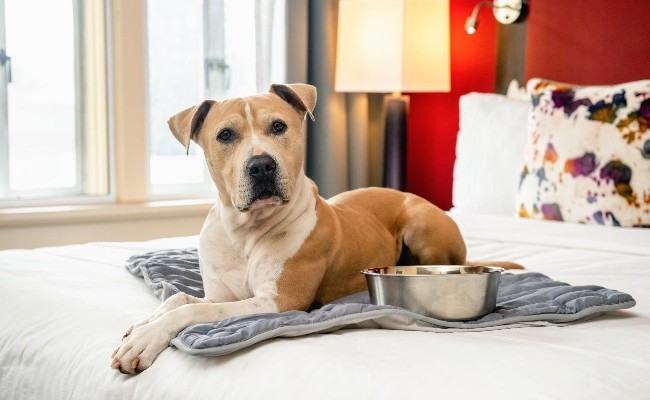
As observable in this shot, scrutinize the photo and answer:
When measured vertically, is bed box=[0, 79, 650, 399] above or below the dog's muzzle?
below

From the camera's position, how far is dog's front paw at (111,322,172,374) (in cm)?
141

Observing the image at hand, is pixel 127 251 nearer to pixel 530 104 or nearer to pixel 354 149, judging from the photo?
pixel 530 104

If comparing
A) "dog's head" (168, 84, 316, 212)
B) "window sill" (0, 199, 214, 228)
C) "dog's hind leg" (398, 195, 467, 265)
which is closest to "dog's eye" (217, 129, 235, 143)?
"dog's head" (168, 84, 316, 212)

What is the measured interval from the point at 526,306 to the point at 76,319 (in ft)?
2.89

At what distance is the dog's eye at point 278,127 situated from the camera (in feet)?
6.14

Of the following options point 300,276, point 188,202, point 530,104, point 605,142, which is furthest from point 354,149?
point 300,276

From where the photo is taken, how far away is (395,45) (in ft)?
12.7

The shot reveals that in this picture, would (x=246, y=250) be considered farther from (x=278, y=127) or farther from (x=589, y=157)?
(x=589, y=157)

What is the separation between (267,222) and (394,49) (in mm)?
2148

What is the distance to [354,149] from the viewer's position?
4465mm

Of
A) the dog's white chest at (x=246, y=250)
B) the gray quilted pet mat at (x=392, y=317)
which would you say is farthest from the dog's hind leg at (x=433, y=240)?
the dog's white chest at (x=246, y=250)

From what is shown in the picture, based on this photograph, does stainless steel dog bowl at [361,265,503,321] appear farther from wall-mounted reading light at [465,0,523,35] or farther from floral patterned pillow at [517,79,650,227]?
wall-mounted reading light at [465,0,523,35]

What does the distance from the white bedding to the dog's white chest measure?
15 centimetres

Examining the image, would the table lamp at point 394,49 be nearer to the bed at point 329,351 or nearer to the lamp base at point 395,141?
the lamp base at point 395,141
